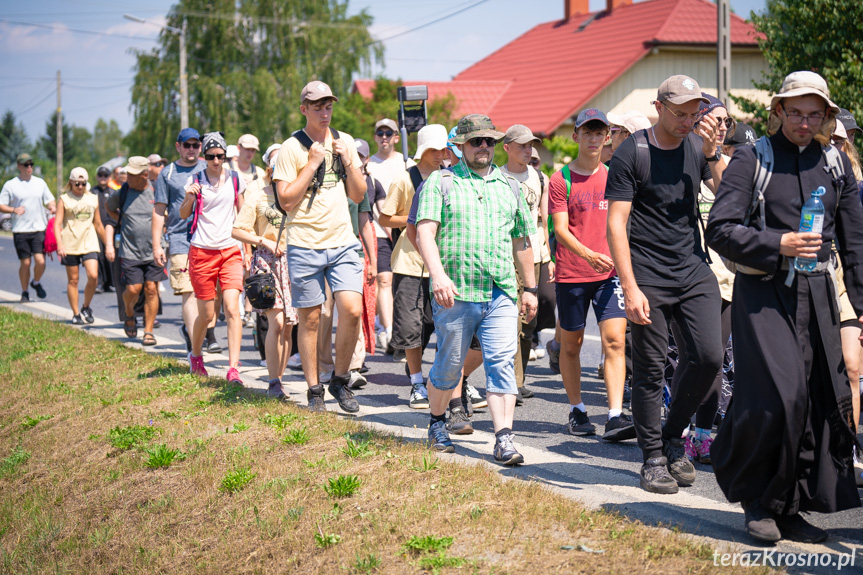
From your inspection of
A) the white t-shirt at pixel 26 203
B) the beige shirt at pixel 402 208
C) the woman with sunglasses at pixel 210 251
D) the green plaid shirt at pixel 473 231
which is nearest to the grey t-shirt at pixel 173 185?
the woman with sunglasses at pixel 210 251

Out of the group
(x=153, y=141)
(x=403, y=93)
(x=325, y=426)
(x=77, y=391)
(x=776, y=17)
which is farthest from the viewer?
(x=153, y=141)

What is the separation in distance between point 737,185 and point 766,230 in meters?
0.25

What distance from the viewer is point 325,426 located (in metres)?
6.38

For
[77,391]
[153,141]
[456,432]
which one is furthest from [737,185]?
[153,141]

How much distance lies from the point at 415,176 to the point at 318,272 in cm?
151

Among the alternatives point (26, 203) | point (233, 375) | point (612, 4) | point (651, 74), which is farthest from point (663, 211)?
point (612, 4)

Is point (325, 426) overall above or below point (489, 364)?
below

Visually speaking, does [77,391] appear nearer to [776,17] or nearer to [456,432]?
[456,432]

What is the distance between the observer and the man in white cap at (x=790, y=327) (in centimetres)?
429

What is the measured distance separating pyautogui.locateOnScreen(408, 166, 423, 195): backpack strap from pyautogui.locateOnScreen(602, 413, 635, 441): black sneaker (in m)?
2.77

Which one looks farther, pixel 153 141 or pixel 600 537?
pixel 153 141

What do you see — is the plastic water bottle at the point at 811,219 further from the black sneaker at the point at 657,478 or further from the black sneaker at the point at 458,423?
the black sneaker at the point at 458,423

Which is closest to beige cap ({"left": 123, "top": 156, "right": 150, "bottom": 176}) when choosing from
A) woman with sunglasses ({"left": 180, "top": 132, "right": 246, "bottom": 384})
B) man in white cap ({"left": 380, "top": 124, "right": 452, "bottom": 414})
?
woman with sunglasses ({"left": 180, "top": 132, "right": 246, "bottom": 384})

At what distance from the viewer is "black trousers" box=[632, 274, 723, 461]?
17.5 feet
